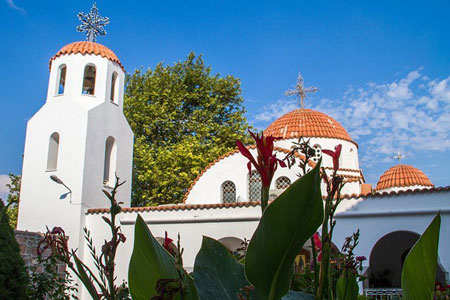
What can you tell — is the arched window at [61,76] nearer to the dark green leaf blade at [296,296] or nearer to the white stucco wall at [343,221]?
the white stucco wall at [343,221]

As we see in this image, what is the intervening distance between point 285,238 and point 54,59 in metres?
14.0

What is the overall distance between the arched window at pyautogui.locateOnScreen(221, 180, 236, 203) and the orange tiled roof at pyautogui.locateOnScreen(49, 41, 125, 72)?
5836mm

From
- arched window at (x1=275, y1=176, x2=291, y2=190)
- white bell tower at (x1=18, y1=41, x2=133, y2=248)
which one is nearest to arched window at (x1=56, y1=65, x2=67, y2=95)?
white bell tower at (x1=18, y1=41, x2=133, y2=248)

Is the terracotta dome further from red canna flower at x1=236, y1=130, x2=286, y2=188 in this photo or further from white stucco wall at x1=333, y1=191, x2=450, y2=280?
red canna flower at x1=236, y1=130, x2=286, y2=188

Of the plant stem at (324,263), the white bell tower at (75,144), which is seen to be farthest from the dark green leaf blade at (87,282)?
the white bell tower at (75,144)

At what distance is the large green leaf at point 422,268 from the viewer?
2.64ft

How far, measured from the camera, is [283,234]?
26.7 inches

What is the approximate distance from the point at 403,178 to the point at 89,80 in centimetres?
1431

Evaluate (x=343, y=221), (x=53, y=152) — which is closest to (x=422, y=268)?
(x=343, y=221)

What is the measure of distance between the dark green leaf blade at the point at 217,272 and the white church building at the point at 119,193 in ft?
29.8

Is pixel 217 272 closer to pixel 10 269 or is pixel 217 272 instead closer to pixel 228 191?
pixel 10 269

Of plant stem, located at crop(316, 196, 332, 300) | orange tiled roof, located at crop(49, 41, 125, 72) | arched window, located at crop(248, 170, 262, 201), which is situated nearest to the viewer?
plant stem, located at crop(316, 196, 332, 300)

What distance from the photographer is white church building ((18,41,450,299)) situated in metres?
10.3

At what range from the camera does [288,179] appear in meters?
13.6
